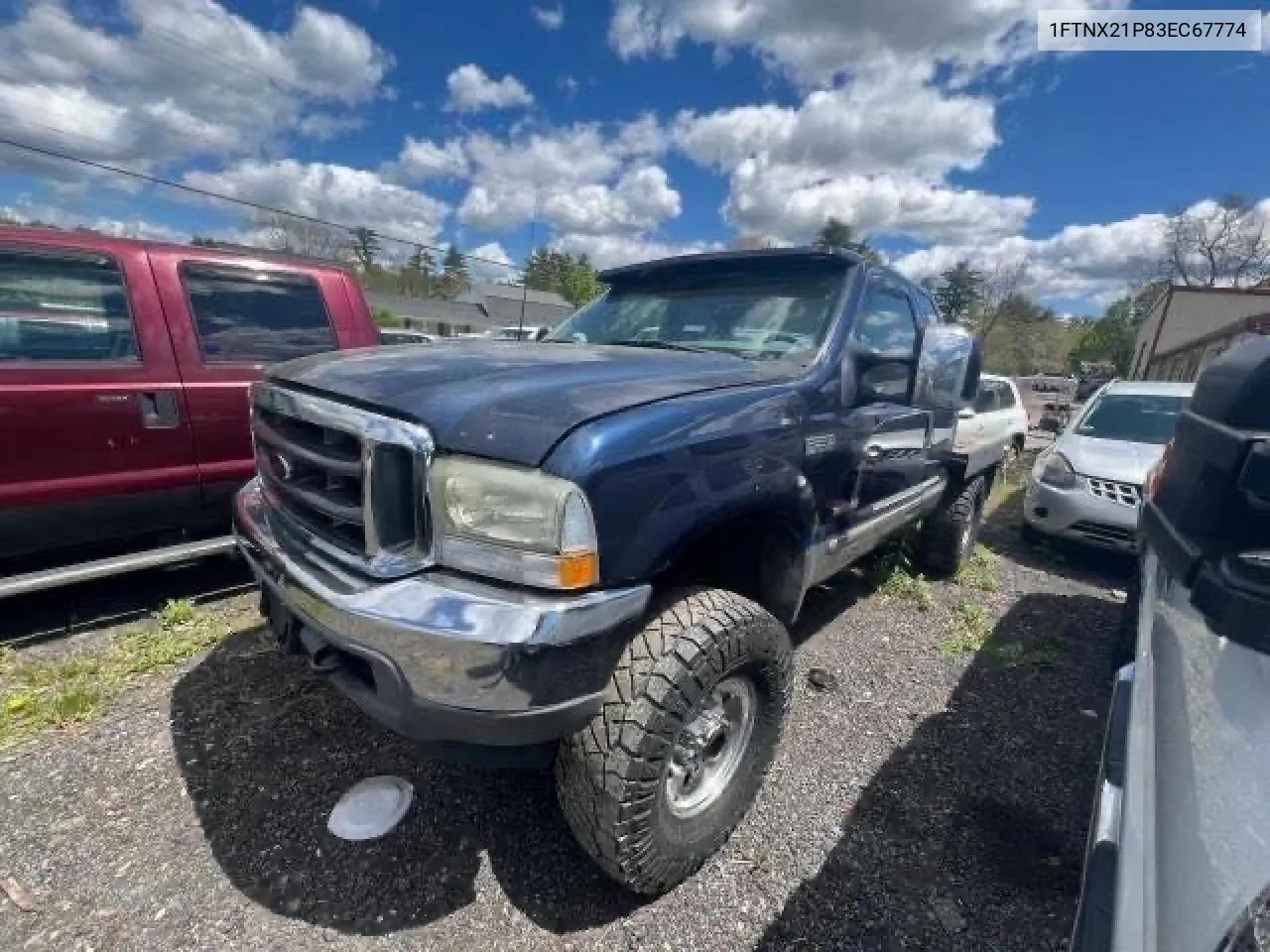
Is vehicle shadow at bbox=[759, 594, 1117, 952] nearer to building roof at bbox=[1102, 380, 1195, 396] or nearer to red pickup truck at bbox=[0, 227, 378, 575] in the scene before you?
red pickup truck at bbox=[0, 227, 378, 575]

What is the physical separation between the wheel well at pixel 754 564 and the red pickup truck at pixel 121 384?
275cm

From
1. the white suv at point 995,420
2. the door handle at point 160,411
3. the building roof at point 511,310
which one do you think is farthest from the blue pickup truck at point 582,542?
the building roof at point 511,310

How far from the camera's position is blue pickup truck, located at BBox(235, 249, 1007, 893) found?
1.44m

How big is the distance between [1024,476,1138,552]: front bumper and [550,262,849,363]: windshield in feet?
12.4

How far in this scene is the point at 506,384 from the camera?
170cm

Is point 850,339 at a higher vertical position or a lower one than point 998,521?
higher

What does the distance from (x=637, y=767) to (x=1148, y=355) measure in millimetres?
39548

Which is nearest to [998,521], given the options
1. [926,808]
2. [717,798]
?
[926,808]

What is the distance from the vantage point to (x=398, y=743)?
2.46 metres

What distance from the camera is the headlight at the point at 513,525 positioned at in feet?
4.68

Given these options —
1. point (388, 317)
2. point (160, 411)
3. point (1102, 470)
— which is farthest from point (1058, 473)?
point (388, 317)

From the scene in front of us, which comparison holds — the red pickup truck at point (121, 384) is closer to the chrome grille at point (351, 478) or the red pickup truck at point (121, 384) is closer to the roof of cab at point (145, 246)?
the roof of cab at point (145, 246)

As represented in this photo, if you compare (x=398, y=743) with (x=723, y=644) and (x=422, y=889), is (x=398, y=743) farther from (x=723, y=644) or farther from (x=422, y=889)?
(x=723, y=644)

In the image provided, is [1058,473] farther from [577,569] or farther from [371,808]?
[371,808]
